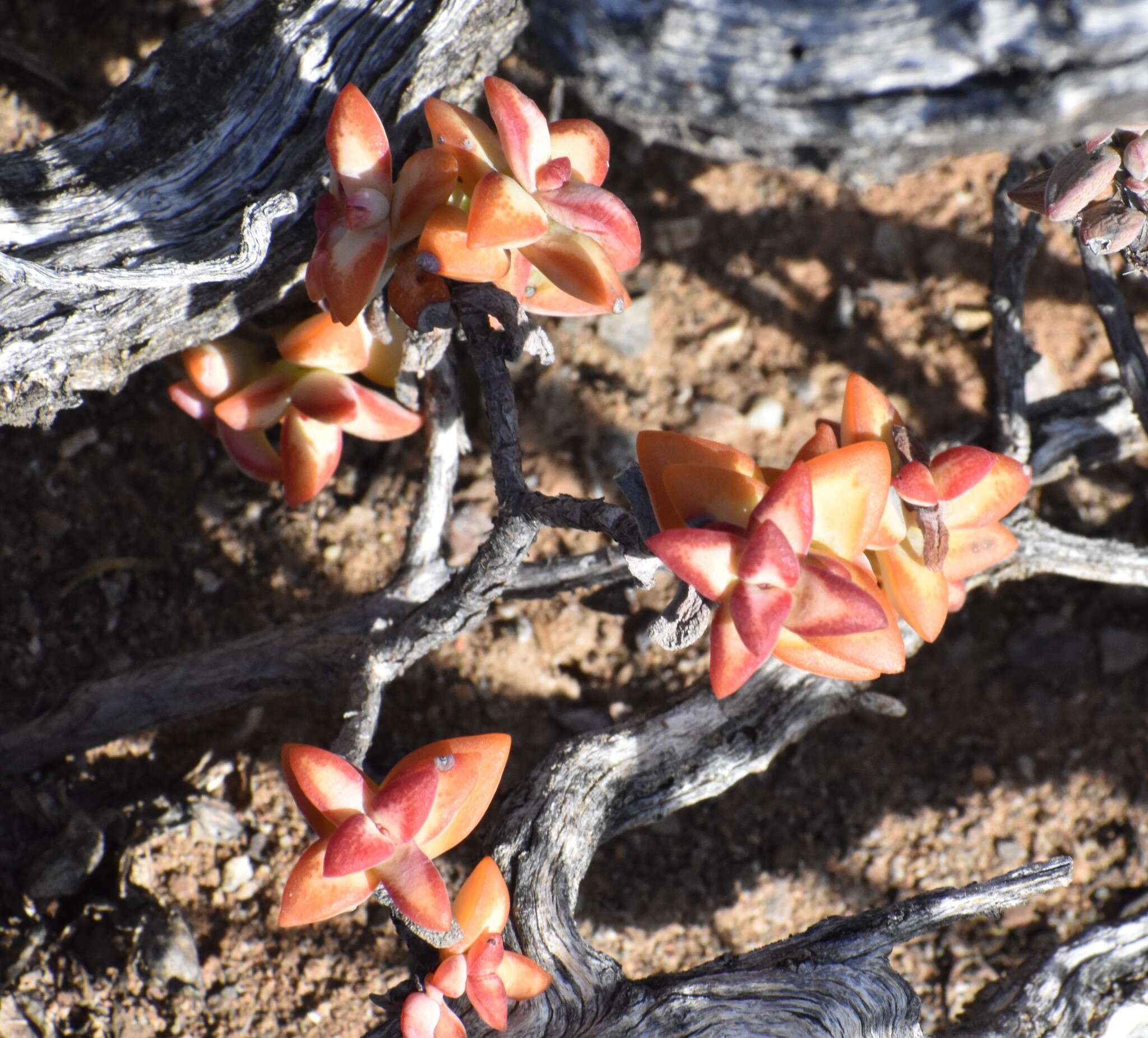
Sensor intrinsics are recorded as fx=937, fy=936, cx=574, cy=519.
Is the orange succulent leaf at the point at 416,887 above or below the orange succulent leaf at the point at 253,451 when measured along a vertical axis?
below

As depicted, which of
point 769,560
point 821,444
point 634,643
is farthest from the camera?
point 634,643

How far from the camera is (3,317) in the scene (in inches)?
60.6

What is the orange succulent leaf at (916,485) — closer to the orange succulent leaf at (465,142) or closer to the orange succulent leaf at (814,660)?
the orange succulent leaf at (814,660)

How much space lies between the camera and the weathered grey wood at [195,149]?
5.03 ft

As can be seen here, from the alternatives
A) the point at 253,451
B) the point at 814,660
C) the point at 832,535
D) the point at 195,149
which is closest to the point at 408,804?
the point at 814,660

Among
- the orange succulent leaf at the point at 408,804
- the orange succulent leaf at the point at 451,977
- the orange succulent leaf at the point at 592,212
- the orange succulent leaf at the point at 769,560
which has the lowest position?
the orange succulent leaf at the point at 451,977

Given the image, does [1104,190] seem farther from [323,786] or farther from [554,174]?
[323,786]

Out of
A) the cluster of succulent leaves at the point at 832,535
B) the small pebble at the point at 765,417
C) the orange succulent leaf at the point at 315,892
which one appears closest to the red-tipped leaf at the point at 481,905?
the orange succulent leaf at the point at 315,892

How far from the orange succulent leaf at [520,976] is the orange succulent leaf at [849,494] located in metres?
0.73

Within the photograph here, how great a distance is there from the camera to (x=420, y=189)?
1.36 meters

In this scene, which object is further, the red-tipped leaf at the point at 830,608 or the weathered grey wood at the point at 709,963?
the weathered grey wood at the point at 709,963

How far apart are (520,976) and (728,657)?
0.57 metres

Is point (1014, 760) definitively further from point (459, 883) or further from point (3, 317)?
point (3, 317)

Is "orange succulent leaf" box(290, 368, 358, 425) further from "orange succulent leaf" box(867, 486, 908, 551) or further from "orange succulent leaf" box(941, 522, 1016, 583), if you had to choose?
"orange succulent leaf" box(941, 522, 1016, 583)
